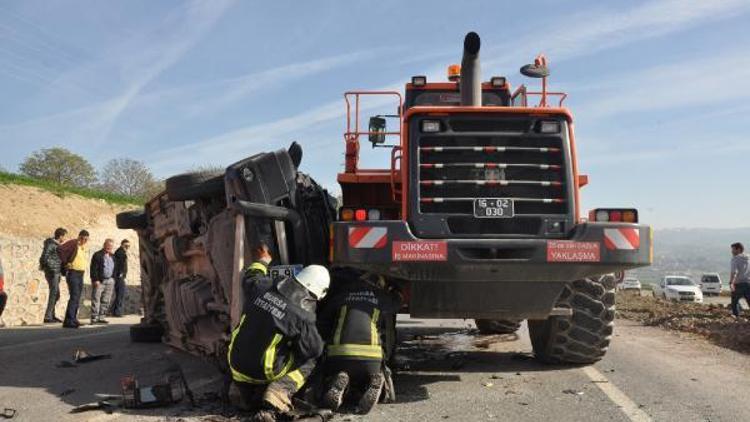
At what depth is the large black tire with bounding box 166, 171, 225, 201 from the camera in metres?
6.90

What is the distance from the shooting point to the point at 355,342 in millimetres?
5348

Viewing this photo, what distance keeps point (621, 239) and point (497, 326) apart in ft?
16.3

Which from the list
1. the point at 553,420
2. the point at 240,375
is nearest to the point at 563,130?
the point at 553,420

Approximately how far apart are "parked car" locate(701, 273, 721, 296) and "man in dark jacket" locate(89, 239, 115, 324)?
38.1 m

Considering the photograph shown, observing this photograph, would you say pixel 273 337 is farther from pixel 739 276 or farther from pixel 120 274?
pixel 739 276

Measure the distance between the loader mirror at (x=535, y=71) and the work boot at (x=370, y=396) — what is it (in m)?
3.65

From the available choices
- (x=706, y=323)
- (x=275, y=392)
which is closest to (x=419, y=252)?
(x=275, y=392)

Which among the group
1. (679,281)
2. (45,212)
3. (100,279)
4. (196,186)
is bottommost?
(679,281)

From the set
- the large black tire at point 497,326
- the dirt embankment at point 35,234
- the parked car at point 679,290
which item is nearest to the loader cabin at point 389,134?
the large black tire at point 497,326

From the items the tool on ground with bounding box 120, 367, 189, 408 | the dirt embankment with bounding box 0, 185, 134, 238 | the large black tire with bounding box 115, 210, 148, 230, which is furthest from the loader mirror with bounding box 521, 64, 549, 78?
the dirt embankment with bounding box 0, 185, 134, 238

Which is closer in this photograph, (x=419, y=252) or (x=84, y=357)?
(x=419, y=252)

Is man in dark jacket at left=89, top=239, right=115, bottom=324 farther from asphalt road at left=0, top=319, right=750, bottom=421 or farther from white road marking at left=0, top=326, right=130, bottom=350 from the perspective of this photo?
asphalt road at left=0, top=319, right=750, bottom=421

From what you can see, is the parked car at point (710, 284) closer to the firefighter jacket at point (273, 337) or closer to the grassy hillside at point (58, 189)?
the grassy hillside at point (58, 189)

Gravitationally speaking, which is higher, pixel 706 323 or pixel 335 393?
pixel 335 393
